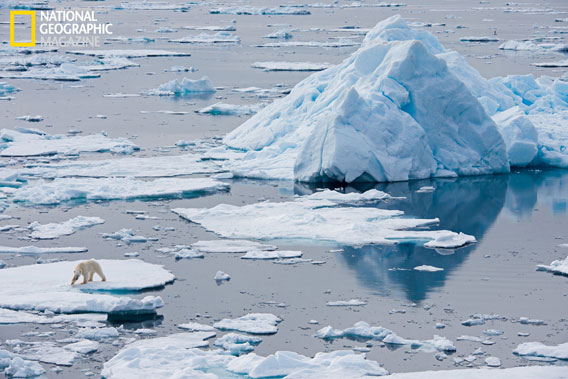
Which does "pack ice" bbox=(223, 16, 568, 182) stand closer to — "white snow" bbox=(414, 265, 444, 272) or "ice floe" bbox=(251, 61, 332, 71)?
"white snow" bbox=(414, 265, 444, 272)

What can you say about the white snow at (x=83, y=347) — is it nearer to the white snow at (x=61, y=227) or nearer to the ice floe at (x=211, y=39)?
the white snow at (x=61, y=227)

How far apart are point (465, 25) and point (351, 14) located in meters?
11.6

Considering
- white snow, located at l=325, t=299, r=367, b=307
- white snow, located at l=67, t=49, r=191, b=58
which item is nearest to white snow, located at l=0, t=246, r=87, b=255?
white snow, located at l=325, t=299, r=367, b=307

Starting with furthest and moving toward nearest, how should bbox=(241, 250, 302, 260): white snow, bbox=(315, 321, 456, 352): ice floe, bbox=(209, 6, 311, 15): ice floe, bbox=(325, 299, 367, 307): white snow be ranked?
bbox=(209, 6, 311, 15): ice floe < bbox=(241, 250, 302, 260): white snow < bbox=(325, 299, 367, 307): white snow < bbox=(315, 321, 456, 352): ice floe

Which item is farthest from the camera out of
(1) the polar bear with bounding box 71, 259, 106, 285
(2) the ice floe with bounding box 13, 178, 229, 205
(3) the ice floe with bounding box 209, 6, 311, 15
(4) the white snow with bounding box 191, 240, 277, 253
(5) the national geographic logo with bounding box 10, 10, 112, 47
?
(3) the ice floe with bounding box 209, 6, 311, 15

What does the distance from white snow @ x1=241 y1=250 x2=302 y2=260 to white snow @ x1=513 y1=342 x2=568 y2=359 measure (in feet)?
11.3

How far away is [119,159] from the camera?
51.8 feet

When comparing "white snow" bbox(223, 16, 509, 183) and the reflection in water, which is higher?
"white snow" bbox(223, 16, 509, 183)

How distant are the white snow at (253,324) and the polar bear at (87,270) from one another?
1.56 metres

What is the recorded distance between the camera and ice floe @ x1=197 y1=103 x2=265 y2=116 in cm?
2031

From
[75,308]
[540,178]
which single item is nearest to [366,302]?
[75,308]

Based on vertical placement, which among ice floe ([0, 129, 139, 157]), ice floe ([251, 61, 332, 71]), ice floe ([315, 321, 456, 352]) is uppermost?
ice floe ([251, 61, 332, 71])

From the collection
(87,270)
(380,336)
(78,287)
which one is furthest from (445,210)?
(78,287)

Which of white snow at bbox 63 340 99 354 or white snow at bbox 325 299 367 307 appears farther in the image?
white snow at bbox 325 299 367 307
